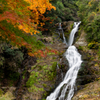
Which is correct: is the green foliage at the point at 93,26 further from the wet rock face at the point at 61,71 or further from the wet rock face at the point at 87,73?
the wet rock face at the point at 61,71

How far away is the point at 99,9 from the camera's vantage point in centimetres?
1048

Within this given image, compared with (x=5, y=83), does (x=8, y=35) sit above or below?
above

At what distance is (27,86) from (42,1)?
19.7 feet

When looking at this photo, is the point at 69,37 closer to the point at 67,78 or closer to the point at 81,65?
the point at 81,65

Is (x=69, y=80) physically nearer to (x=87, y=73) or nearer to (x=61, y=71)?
(x=61, y=71)

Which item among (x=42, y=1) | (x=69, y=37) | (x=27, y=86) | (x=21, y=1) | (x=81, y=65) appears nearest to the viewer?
(x=21, y=1)

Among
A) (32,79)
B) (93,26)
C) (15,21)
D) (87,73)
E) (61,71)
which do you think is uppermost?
(15,21)

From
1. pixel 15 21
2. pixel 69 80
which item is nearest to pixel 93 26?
pixel 69 80

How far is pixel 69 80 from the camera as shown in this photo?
6805 mm

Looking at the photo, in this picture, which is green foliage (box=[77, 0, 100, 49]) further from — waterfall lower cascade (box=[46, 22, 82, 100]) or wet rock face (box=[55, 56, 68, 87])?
wet rock face (box=[55, 56, 68, 87])

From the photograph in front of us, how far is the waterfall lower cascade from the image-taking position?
5.99m

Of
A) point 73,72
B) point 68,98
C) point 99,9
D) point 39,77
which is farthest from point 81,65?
point 99,9

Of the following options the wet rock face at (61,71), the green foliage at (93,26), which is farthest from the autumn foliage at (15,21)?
the green foliage at (93,26)

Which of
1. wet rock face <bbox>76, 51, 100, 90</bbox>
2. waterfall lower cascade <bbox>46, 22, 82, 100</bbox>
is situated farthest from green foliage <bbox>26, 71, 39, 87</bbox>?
wet rock face <bbox>76, 51, 100, 90</bbox>
